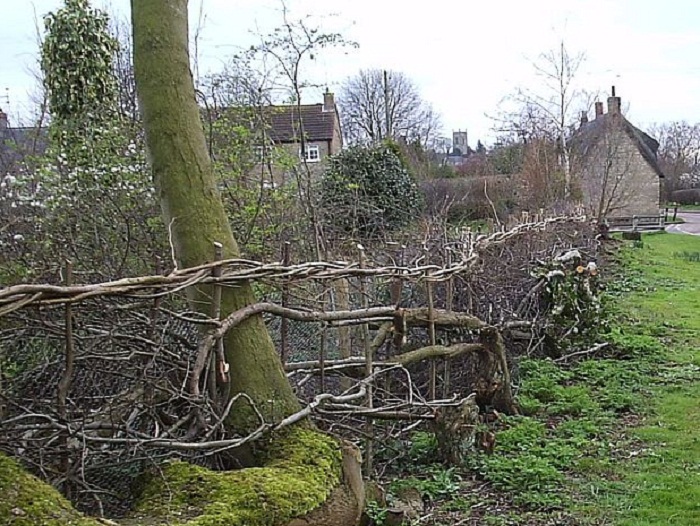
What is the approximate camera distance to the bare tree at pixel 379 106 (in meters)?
35.9

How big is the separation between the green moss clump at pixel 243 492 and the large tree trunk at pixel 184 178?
0.40 m

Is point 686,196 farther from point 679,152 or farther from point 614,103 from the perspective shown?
point 614,103

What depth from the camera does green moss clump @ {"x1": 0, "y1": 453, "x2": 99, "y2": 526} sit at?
7.61 ft

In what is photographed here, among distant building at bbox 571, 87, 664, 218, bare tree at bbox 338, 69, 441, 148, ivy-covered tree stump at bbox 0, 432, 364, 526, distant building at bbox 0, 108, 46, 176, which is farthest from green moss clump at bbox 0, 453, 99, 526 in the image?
bare tree at bbox 338, 69, 441, 148

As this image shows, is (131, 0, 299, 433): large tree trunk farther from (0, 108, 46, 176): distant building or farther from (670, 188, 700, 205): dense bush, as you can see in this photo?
(670, 188, 700, 205): dense bush

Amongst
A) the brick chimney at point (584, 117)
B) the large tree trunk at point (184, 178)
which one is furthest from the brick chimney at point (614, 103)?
the large tree trunk at point (184, 178)

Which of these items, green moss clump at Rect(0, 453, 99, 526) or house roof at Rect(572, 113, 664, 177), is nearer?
green moss clump at Rect(0, 453, 99, 526)

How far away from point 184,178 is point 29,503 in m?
1.94

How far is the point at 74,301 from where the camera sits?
270cm

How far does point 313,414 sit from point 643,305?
10458 mm

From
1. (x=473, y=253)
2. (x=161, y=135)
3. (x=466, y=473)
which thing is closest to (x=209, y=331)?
(x=161, y=135)

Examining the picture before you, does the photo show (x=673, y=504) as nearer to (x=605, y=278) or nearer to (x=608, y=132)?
(x=605, y=278)

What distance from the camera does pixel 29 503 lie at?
2387mm

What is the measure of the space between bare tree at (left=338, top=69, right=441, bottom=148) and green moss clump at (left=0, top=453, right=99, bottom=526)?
32.4 meters
